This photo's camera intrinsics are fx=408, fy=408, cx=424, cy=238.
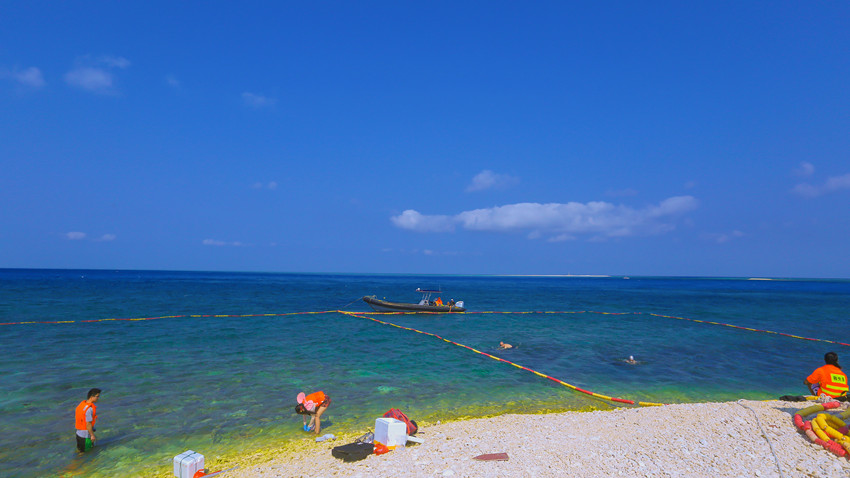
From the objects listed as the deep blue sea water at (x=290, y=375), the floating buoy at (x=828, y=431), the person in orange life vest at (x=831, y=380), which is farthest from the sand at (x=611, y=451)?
the deep blue sea water at (x=290, y=375)

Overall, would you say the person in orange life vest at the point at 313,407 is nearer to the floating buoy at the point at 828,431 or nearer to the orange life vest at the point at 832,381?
the floating buoy at the point at 828,431

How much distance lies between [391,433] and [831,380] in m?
10.2

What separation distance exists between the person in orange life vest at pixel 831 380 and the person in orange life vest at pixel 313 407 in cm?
1185

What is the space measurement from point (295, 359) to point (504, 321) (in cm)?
2211

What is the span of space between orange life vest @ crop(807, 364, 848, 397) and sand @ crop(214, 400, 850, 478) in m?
0.68

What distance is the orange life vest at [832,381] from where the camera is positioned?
9.34 metres

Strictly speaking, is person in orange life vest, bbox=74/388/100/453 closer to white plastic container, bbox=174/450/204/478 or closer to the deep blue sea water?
the deep blue sea water

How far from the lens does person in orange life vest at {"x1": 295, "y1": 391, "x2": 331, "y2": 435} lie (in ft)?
33.4

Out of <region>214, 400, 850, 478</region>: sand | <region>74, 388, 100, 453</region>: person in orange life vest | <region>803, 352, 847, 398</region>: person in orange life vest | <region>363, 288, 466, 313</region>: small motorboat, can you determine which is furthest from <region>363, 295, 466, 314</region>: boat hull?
<region>803, 352, 847, 398</region>: person in orange life vest

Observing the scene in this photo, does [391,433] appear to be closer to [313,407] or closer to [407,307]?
[313,407]

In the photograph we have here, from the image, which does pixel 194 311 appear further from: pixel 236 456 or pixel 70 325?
pixel 236 456

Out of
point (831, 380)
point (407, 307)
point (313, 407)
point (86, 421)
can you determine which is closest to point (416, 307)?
point (407, 307)

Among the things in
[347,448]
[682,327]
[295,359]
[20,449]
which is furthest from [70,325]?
A: [682,327]

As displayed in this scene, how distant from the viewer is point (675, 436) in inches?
332
